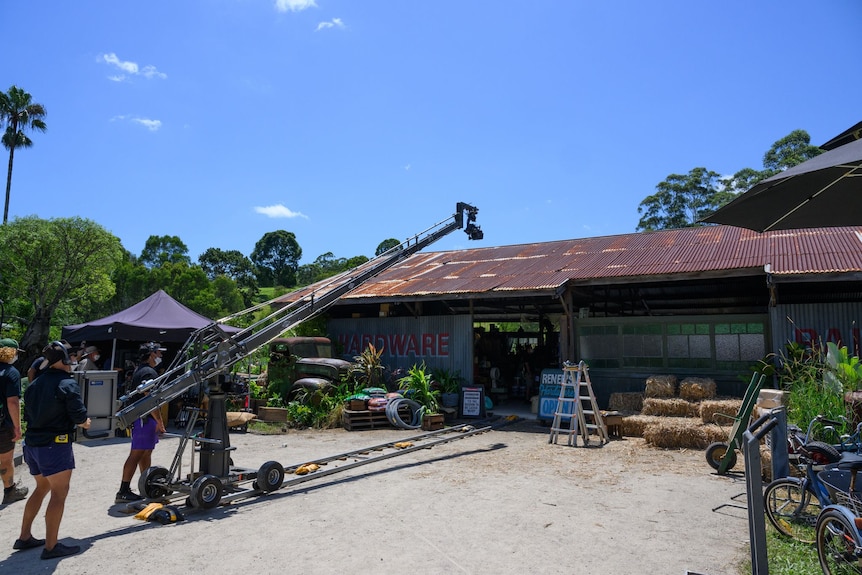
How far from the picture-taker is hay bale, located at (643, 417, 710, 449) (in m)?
10.2

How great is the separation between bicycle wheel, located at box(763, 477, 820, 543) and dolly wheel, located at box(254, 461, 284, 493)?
5.58m

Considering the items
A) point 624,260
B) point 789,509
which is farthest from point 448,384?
point 789,509

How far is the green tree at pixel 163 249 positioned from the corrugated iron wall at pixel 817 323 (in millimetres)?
66261

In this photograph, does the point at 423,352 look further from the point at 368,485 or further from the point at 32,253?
the point at 32,253

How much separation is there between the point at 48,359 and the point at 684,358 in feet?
41.3

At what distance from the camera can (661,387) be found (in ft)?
38.4

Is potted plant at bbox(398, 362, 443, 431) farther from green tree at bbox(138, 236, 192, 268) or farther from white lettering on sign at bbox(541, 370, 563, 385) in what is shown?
green tree at bbox(138, 236, 192, 268)

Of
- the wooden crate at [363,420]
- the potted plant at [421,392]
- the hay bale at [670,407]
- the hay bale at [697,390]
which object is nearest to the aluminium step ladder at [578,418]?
the hay bale at [670,407]

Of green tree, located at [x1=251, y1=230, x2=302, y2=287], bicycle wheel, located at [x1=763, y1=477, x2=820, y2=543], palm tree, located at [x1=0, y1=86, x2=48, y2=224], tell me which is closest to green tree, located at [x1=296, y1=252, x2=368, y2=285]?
green tree, located at [x1=251, y1=230, x2=302, y2=287]

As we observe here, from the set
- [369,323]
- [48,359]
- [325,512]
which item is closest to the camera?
[48,359]

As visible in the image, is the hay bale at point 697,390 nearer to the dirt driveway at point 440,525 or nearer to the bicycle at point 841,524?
the dirt driveway at point 440,525

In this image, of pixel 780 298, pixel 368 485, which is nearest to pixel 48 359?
pixel 368 485

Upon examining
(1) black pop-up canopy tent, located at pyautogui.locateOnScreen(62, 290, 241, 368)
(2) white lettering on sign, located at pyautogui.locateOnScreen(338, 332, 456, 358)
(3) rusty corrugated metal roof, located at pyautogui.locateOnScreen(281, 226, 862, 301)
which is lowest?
(2) white lettering on sign, located at pyautogui.locateOnScreen(338, 332, 456, 358)

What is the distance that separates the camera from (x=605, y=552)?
5.14 m
